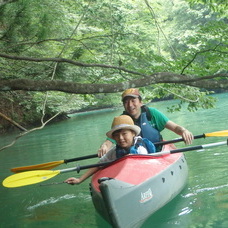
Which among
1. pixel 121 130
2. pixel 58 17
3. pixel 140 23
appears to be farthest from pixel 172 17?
pixel 121 130

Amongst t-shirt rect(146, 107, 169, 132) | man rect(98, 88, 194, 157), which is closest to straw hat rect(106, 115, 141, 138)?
man rect(98, 88, 194, 157)

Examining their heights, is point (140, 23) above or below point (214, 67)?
above

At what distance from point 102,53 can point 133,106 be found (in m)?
2.68

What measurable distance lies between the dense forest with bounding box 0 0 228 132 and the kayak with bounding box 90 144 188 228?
1036 mm

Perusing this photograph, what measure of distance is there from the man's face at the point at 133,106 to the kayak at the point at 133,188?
778 mm

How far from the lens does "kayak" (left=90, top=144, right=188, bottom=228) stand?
2.95 metres

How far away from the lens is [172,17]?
3105cm

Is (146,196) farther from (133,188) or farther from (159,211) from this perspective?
(159,211)

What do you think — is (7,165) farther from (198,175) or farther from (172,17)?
(172,17)

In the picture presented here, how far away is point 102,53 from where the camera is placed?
22.8ft

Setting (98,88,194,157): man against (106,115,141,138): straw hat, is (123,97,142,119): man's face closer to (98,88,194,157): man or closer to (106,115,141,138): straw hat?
(98,88,194,157): man

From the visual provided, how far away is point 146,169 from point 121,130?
0.50 m

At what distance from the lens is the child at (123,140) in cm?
365

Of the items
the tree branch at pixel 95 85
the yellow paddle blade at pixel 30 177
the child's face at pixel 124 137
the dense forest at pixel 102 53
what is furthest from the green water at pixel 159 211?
the tree branch at pixel 95 85
